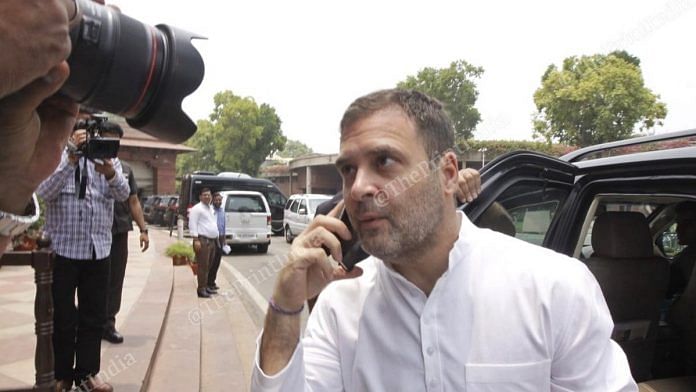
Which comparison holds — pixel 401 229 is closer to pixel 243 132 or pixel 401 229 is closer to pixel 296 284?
pixel 296 284

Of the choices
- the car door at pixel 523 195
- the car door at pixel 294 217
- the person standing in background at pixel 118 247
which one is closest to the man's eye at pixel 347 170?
the car door at pixel 523 195

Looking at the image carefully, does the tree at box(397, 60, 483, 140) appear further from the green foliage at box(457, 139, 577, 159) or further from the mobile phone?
the mobile phone

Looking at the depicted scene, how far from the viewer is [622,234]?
283 cm

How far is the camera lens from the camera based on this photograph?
117 cm

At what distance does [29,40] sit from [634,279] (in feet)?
9.87

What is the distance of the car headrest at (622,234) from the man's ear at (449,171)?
60.5 inches

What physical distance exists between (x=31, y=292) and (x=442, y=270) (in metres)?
7.19

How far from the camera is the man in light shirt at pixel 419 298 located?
1390 mm

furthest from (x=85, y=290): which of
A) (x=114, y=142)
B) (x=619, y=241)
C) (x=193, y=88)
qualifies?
(x=619, y=241)

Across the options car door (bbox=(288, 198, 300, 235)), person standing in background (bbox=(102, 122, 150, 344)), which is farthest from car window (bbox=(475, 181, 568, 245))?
car door (bbox=(288, 198, 300, 235))

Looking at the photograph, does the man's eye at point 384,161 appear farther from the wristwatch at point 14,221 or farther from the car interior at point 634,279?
the car interior at point 634,279

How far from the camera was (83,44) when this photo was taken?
1.16 meters

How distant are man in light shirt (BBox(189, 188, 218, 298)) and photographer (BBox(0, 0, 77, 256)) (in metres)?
6.49

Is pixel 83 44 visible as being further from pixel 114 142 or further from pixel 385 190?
pixel 114 142
